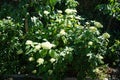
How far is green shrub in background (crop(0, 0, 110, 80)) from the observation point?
191 inches

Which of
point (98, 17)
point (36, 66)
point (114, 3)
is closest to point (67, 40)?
point (36, 66)

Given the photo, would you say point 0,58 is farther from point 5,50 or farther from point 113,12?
point 113,12

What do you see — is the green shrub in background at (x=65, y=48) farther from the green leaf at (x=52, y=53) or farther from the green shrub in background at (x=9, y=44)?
the green shrub in background at (x=9, y=44)

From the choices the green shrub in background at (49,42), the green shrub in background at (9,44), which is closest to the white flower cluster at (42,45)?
the green shrub in background at (49,42)

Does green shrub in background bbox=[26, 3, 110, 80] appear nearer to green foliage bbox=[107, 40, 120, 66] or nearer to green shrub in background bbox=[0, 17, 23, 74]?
green shrub in background bbox=[0, 17, 23, 74]

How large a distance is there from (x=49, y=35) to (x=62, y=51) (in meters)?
0.40

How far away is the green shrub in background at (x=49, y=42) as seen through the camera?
4852 millimetres

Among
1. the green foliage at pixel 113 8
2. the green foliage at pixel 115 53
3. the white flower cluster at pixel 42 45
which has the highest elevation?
the green foliage at pixel 113 8

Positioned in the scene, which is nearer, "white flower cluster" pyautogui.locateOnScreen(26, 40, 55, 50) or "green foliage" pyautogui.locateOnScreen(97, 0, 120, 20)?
"white flower cluster" pyautogui.locateOnScreen(26, 40, 55, 50)

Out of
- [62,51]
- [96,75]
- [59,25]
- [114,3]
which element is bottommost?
[96,75]

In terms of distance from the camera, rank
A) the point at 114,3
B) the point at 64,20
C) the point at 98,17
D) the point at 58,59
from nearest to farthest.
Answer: the point at 58,59
the point at 64,20
the point at 114,3
the point at 98,17

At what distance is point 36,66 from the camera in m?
5.09

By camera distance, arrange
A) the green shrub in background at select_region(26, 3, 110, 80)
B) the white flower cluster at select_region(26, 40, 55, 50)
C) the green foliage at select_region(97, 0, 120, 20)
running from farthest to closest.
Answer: the green foliage at select_region(97, 0, 120, 20) < the green shrub in background at select_region(26, 3, 110, 80) < the white flower cluster at select_region(26, 40, 55, 50)

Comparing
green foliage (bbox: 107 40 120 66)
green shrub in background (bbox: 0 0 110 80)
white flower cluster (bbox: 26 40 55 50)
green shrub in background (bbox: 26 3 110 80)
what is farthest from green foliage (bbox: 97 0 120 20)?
white flower cluster (bbox: 26 40 55 50)
